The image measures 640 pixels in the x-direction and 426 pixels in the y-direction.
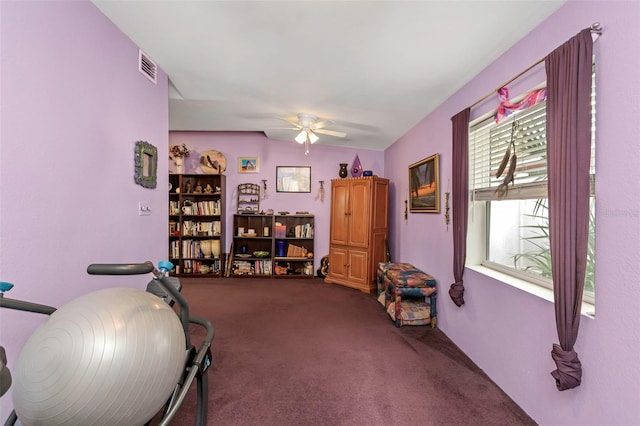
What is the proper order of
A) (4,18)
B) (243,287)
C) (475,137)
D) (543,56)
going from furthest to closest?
(243,287) < (475,137) < (543,56) < (4,18)

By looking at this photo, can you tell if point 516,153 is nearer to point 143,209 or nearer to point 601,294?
point 601,294

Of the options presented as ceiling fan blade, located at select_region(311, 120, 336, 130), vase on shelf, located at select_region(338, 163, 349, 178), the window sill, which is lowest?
the window sill

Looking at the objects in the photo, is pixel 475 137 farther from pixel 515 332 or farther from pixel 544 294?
pixel 515 332

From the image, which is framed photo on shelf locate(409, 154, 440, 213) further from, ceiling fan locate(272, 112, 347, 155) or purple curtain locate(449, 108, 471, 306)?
ceiling fan locate(272, 112, 347, 155)

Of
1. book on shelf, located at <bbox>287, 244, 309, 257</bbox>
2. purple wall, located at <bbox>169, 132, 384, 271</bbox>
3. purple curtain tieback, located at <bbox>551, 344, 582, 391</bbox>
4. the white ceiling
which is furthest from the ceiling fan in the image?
purple curtain tieback, located at <bbox>551, 344, 582, 391</bbox>

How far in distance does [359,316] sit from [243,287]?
203 centimetres

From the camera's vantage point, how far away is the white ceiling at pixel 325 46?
1674mm

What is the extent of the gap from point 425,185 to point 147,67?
3011 mm

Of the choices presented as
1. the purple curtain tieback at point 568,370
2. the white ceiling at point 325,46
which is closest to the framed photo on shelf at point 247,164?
the white ceiling at point 325,46

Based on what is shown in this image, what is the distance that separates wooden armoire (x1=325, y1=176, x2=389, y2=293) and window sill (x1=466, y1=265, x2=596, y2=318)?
2063 millimetres

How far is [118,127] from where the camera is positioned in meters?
1.96

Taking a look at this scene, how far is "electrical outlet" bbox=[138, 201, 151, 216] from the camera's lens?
2238mm

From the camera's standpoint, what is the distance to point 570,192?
1397 millimetres

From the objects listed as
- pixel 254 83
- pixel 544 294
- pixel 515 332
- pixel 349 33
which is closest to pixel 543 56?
pixel 349 33
